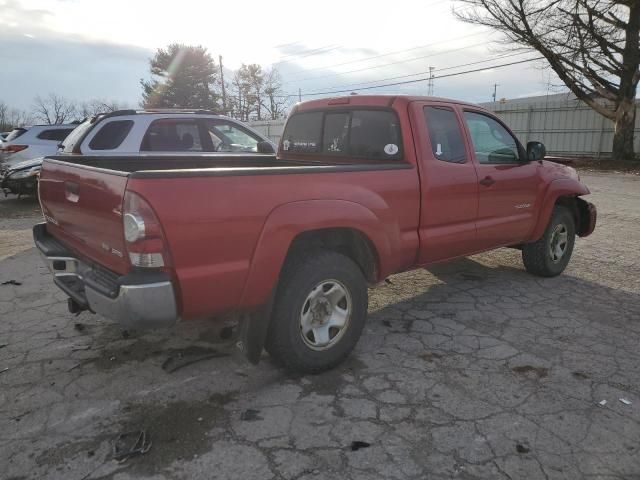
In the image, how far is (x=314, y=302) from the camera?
3203mm

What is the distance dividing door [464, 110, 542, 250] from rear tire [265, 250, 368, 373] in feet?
5.47

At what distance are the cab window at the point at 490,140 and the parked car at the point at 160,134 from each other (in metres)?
3.37

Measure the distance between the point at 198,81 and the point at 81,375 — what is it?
49.9 meters

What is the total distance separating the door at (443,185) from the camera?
3822 millimetres

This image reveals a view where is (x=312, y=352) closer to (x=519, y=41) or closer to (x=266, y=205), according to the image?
(x=266, y=205)

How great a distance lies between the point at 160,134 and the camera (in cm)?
733

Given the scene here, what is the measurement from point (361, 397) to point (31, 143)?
11.5 meters

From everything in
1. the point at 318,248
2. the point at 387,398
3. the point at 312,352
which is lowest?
the point at 387,398

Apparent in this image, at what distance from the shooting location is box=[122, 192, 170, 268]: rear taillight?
95.7 inches

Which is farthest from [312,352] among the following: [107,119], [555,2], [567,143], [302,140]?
[567,143]

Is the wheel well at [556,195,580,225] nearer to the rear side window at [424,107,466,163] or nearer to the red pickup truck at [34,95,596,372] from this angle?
the red pickup truck at [34,95,596,372]

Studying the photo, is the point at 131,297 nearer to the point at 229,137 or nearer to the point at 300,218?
the point at 300,218

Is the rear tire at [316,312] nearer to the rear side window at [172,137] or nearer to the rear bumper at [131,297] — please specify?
the rear bumper at [131,297]

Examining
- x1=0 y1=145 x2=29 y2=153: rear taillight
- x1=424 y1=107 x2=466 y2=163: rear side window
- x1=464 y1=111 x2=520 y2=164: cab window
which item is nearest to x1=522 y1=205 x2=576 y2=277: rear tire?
x1=464 y1=111 x2=520 y2=164: cab window
